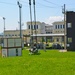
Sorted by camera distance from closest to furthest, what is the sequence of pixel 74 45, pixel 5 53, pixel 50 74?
pixel 50 74, pixel 5 53, pixel 74 45

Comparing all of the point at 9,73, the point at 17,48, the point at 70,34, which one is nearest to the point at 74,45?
the point at 70,34

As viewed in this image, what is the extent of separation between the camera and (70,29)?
2399 inches

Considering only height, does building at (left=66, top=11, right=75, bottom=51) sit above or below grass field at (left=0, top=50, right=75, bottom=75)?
above

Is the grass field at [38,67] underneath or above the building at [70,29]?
underneath

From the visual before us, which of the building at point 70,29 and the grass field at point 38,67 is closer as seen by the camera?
the grass field at point 38,67

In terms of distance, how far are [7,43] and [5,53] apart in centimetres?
113

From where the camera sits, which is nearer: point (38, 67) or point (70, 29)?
point (38, 67)

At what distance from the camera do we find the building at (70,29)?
5981 centimetres

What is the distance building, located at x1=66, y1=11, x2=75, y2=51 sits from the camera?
196 feet

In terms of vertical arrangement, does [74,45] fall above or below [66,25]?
below

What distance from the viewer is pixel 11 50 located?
32875 mm

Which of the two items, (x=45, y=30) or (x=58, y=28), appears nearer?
(x=58, y=28)

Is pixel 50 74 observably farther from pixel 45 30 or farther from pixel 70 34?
pixel 45 30

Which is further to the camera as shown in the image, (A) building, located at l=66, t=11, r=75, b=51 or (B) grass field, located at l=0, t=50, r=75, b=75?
(A) building, located at l=66, t=11, r=75, b=51
